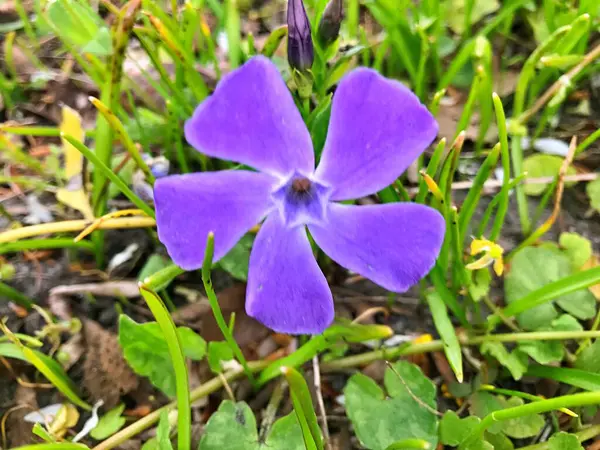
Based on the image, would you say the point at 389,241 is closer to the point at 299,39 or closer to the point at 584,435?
the point at 299,39

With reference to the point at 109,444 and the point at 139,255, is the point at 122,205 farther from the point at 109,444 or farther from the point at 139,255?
the point at 109,444

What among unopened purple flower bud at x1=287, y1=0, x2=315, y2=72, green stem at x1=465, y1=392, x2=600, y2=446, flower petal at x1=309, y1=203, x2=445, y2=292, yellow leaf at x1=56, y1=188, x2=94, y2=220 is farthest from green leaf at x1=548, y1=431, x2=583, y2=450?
yellow leaf at x1=56, y1=188, x2=94, y2=220

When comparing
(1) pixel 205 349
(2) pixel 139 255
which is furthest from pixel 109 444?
(2) pixel 139 255

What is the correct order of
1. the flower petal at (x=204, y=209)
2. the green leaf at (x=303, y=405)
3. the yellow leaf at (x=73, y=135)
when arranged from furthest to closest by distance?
1. the yellow leaf at (x=73, y=135)
2. the flower petal at (x=204, y=209)
3. the green leaf at (x=303, y=405)

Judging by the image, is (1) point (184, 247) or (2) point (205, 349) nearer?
Answer: (1) point (184, 247)

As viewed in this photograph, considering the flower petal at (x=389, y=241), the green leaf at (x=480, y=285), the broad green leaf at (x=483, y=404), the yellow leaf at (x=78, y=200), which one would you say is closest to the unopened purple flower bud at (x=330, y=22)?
the flower petal at (x=389, y=241)

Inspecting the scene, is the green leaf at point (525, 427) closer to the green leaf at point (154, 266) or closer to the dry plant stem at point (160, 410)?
the dry plant stem at point (160, 410)
